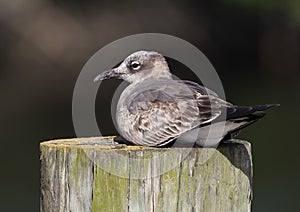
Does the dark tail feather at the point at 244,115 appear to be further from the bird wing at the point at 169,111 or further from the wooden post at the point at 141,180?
the wooden post at the point at 141,180

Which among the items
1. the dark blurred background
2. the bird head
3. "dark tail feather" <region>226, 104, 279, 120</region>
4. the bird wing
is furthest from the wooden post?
the dark blurred background

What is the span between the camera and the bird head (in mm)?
8117

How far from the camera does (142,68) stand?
26.7 feet

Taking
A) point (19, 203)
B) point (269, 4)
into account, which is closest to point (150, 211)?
point (19, 203)

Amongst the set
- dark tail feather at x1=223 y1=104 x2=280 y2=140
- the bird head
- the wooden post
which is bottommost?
the wooden post

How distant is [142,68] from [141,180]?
2.64 metres

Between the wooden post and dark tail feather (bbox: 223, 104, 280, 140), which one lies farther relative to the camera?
dark tail feather (bbox: 223, 104, 280, 140)

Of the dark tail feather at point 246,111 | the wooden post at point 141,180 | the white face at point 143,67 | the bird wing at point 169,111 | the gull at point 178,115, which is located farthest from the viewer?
the white face at point 143,67

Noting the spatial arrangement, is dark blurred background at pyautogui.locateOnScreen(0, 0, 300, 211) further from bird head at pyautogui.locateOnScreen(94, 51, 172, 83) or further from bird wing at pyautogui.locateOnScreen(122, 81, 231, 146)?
bird wing at pyautogui.locateOnScreen(122, 81, 231, 146)

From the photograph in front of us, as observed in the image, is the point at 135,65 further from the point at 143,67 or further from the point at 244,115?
the point at 244,115

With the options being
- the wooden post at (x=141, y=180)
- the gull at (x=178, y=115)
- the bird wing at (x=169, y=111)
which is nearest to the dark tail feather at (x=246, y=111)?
the gull at (x=178, y=115)

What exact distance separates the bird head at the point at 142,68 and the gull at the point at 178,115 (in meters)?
0.43

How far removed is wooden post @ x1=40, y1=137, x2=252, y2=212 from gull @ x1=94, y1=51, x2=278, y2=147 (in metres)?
0.54

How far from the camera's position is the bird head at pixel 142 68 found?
8.12 m
